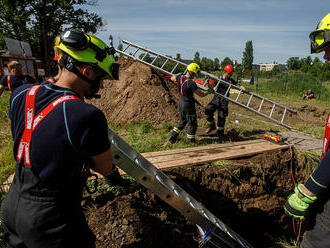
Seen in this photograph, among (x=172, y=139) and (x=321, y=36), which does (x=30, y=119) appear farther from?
(x=172, y=139)

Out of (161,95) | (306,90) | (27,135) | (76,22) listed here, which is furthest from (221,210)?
(76,22)

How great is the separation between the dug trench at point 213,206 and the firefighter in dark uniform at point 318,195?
1803 millimetres

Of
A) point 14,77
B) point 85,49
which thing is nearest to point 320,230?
point 85,49

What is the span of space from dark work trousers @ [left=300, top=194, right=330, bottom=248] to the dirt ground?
5.86 feet

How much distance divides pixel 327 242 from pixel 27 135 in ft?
7.78

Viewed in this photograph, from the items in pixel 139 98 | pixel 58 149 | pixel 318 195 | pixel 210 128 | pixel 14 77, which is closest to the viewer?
pixel 58 149

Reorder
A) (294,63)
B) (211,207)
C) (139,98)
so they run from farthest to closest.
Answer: (294,63)
(139,98)
(211,207)

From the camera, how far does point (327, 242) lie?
68.0 inches

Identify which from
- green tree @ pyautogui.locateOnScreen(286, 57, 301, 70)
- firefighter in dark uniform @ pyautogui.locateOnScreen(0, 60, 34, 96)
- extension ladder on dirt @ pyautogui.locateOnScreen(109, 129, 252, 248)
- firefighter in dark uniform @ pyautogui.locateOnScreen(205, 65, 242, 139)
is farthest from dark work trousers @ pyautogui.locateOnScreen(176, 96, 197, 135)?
green tree @ pyautogui.locateOnScreen(286, 57, 301, 70)

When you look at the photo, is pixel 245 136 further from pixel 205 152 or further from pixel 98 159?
pixel 98 159

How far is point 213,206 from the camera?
13.8ft

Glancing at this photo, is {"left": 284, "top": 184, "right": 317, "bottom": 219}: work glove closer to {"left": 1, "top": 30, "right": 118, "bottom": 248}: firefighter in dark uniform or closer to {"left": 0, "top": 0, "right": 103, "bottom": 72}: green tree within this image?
{"left": 1, "top": 30, "right": 118, "bottom": 248}: firefighter in dark uniform

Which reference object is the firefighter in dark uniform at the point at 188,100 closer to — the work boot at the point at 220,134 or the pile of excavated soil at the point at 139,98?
the work boot at the point at 220,134

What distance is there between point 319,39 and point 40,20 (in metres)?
26.9
